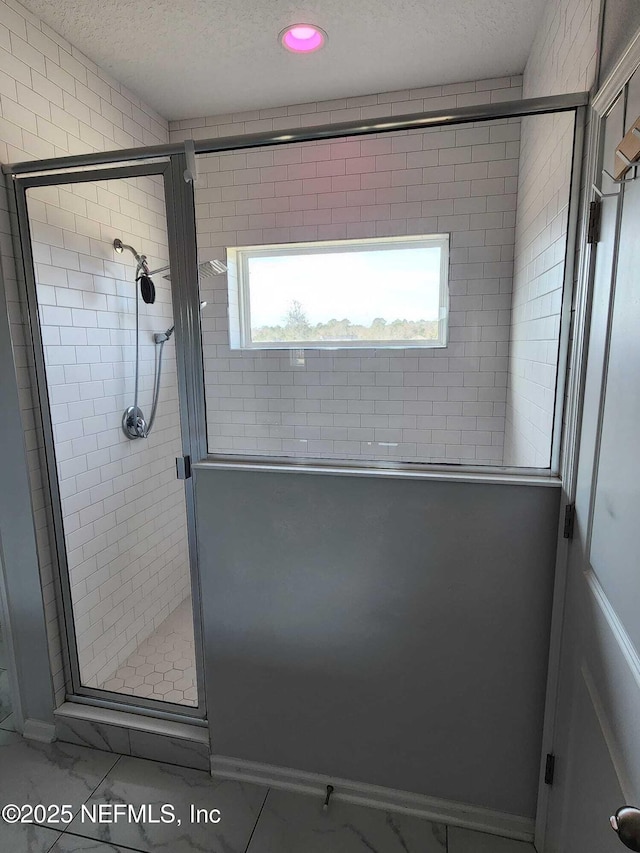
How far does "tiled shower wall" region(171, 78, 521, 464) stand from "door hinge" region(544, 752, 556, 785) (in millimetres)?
871

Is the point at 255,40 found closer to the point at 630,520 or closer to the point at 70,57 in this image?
the point at 70,57

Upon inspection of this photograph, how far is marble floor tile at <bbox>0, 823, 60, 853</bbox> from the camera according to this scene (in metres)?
1.34

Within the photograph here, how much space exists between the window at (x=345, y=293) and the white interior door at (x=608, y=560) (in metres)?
0.92

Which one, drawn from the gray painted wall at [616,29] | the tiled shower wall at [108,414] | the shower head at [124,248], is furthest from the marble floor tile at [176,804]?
the gray painted wall at [616,29]

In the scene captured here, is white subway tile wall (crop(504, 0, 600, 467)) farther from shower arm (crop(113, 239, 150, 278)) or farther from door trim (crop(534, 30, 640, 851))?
shower arm (crop(113, 239, 150, 278))

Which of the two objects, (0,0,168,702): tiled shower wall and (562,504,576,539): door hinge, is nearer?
(562,504,576,539): door hinge

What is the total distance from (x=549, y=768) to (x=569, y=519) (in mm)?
758

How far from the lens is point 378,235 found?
7.18 feet

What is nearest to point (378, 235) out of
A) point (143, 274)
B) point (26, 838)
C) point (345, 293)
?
point (345, 293)

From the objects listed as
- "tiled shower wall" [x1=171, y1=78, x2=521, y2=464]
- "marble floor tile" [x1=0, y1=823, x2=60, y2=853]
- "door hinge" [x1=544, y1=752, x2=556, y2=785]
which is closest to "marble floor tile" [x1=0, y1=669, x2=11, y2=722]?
"marble floor tile" [x1=0, y1=823, x2=60, y2=853]

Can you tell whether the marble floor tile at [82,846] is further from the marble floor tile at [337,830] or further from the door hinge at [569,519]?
the door hinge at [569,519]

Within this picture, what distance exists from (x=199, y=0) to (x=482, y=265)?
4.69ft

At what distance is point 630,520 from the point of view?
796 mm

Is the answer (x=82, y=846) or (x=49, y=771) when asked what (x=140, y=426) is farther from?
(x=82, y=846)
